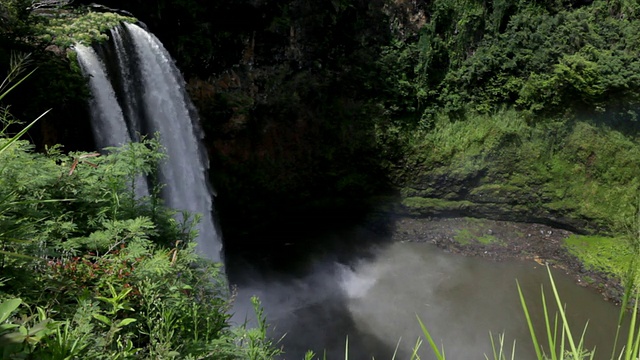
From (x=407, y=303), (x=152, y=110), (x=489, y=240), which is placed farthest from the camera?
(x=489, y=240)

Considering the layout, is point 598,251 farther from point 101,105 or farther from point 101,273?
point 101,273

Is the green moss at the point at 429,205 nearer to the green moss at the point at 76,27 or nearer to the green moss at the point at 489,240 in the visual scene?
the green moss at the point at 489,240

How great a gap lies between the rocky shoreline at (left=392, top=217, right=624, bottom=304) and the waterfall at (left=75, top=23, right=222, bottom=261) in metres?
7.30

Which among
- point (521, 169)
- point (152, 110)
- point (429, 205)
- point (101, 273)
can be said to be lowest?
point (429, 205)

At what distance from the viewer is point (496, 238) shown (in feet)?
47.5

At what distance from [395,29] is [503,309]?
33.0 ft

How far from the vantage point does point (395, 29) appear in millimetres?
15117

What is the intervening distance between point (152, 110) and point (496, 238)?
11.8 meters

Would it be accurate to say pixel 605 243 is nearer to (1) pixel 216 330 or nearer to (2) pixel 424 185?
(2) pixel 424 185

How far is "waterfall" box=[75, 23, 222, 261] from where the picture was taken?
320 inches

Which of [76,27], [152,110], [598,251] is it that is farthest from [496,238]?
[76,27]

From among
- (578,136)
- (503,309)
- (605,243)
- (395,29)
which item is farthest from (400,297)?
(395,29)

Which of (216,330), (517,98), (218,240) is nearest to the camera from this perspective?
(216,330)

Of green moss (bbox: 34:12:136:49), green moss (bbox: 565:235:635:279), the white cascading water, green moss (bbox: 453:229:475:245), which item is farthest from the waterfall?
green moss (bbox: 565:235:635:279)
